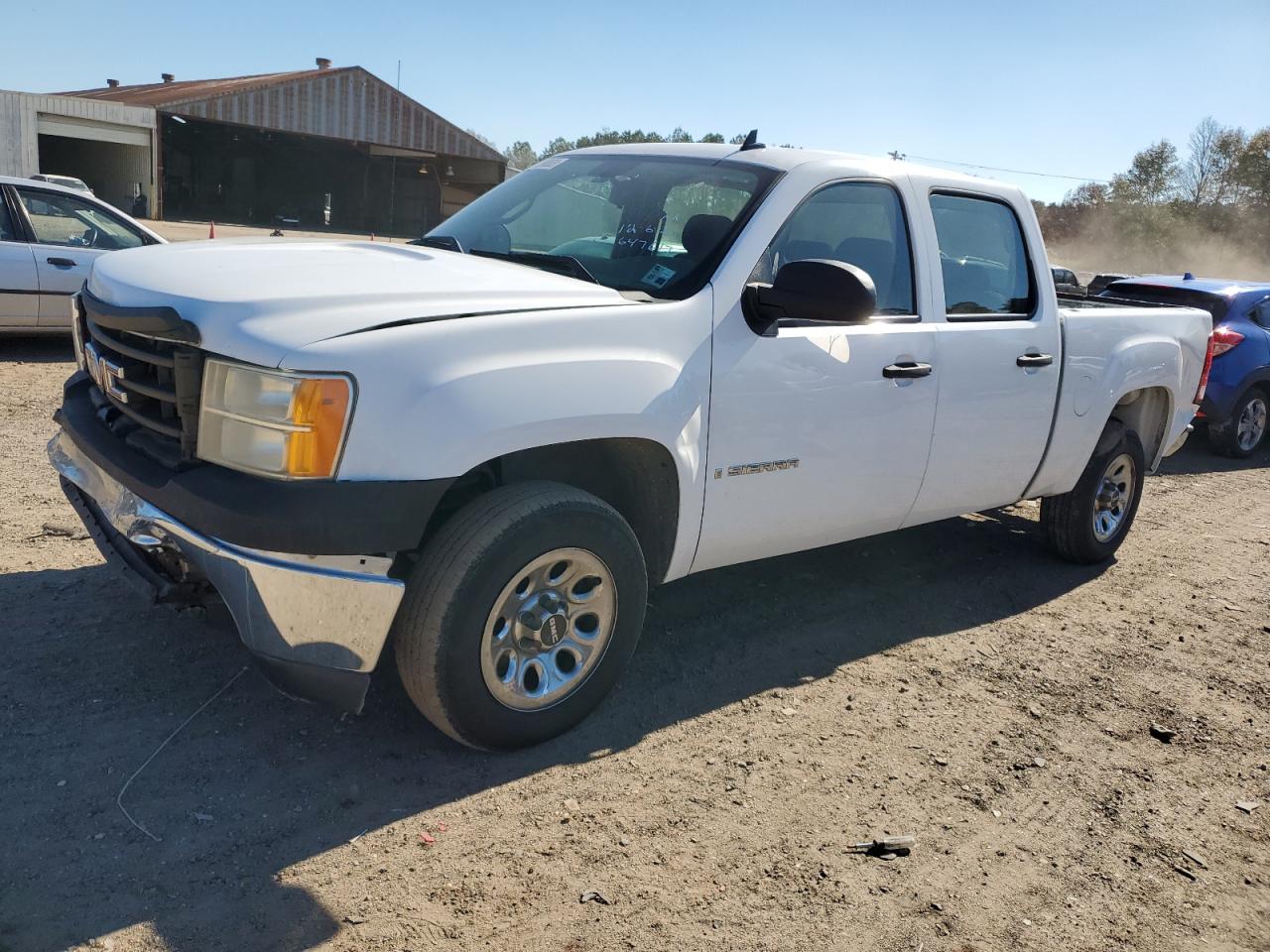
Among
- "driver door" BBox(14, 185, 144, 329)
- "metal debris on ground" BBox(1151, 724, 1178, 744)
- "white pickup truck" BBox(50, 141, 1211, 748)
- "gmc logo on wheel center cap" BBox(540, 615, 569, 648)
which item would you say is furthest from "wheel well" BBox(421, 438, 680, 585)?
"driver door" BBox(14, 185, 144, 329)

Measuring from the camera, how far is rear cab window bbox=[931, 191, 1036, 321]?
457 centimetres

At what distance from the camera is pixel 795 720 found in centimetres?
385

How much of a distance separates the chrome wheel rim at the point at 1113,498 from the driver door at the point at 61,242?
805 cm

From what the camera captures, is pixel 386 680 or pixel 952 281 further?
pixel 952 281

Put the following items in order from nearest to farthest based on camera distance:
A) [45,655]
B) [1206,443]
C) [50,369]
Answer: [45,655], [50,369], [1206,443]

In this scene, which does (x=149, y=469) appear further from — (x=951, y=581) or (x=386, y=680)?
(x=951, y=581)

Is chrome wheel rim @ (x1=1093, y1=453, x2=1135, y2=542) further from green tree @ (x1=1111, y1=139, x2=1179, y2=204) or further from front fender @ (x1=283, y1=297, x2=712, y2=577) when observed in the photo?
green tree @ (x1=1111, y1=139, x2=1179, y2=204)

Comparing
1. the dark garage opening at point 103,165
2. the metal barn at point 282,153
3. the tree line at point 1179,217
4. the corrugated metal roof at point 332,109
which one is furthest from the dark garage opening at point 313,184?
the tree line at point 1179,217

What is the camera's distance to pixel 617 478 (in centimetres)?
367

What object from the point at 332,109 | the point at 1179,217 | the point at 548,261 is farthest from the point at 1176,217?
the point at 548,261

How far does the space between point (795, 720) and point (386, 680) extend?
1491 mm

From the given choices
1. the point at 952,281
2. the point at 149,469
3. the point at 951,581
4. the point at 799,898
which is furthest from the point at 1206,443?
the point at 149,469


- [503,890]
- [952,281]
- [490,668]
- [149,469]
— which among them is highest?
[952,281]

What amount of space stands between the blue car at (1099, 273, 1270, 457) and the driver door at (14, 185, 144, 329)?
9.48 metres
